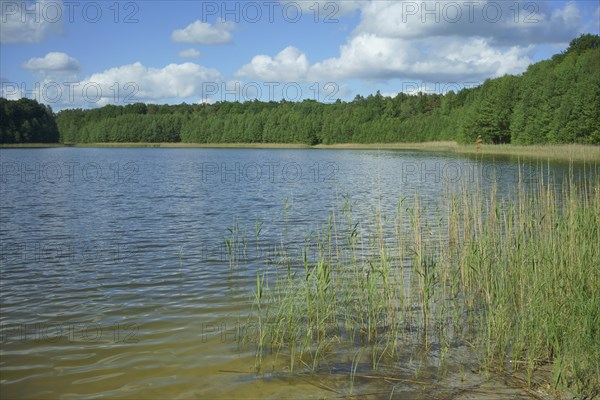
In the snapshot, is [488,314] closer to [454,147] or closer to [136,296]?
[136,296]

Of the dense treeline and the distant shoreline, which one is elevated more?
the dense treeline

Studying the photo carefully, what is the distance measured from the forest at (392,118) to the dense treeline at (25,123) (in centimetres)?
19

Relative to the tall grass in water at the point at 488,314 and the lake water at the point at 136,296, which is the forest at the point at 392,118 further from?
the tall grass in water at the point at 488,314

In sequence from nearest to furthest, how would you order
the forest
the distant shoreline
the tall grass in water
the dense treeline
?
the tall grass in water
the distant shoreline
the forest
the dense treeline

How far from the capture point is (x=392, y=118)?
105m

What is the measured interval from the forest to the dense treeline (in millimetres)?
195

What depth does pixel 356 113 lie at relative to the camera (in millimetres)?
110562

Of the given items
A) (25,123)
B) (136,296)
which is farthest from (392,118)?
(136,296)

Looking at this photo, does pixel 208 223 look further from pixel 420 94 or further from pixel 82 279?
pixel 420 94

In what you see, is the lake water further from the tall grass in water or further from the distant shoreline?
the distant shoreline

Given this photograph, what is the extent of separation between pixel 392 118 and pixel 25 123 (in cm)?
7187

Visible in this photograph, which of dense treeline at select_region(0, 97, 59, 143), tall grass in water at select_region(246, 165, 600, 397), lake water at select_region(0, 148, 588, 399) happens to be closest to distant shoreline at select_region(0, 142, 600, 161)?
dense treeline at select_region(0, 97, 59, 143)

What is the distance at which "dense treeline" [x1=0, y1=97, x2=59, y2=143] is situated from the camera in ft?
350

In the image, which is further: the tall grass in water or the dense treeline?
the dense treeline
